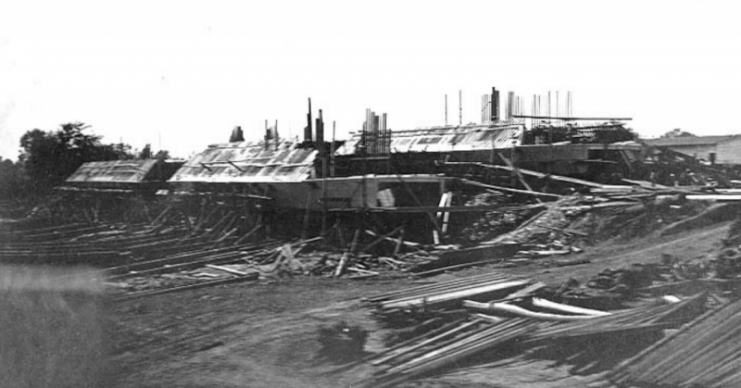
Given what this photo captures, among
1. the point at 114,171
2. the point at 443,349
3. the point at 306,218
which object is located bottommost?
the point at 443,349

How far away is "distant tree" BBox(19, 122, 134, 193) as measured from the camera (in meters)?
22.1

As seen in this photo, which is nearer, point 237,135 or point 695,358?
point 695,358

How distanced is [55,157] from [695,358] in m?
22.4

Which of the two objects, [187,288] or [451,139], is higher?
[451,139]

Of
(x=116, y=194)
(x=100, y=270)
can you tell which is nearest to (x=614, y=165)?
(x=100, y=270)

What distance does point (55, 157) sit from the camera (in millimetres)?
24547

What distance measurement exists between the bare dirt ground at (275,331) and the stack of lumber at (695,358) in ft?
1.30

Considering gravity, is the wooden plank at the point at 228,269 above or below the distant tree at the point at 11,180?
below

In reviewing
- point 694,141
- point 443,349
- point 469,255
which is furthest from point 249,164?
point 694,141

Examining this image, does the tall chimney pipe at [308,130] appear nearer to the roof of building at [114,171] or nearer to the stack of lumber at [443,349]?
the roof of building at [114,171]

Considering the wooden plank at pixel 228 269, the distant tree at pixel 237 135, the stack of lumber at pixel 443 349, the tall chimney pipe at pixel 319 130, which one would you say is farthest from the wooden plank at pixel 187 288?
the distant tree at pixel 237 135

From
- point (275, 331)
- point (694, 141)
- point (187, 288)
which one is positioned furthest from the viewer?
point (694, 141)

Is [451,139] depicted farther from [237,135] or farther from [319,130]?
[237,135]

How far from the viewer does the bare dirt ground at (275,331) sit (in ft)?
23.6
